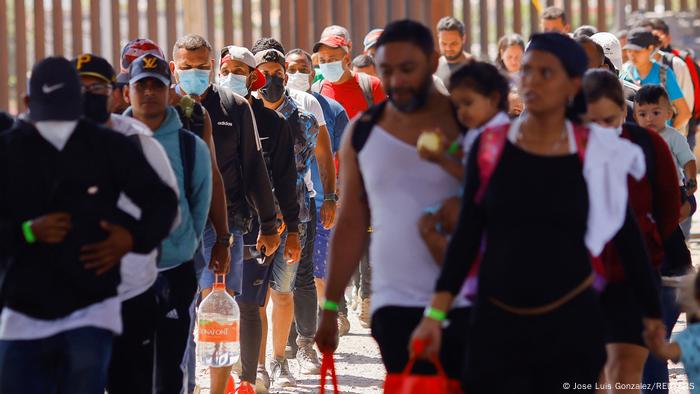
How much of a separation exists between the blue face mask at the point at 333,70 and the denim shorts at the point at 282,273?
2672mm

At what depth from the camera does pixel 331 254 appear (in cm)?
512

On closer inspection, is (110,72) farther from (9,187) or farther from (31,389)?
(31,389)

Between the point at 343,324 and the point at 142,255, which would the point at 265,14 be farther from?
the point at 142,255

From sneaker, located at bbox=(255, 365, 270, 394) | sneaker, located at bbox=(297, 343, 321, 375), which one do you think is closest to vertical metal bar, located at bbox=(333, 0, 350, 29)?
sneaker, located at bbox=(297, 343, 321, 375)

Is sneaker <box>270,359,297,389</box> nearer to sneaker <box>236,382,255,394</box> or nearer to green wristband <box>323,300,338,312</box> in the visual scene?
sneaker <box>236,382,255,394</box>

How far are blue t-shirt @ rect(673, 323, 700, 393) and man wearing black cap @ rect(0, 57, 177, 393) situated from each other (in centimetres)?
198

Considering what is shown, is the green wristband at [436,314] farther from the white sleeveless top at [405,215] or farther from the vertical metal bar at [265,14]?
the vertical metal bar at [265,14]

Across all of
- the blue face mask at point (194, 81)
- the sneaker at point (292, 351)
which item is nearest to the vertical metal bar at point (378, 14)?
the sneaker at point (292, 351)

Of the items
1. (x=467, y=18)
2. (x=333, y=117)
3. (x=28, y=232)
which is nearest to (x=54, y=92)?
(x=28, y=232)

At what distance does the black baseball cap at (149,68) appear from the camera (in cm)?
630

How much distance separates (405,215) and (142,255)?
3.37 ft

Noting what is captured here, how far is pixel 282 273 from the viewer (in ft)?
28.6

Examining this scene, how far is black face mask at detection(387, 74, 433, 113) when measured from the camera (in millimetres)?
4969

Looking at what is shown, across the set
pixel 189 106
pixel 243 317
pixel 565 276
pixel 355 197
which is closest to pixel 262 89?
pixel 243 317
